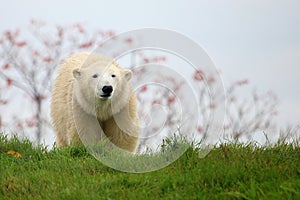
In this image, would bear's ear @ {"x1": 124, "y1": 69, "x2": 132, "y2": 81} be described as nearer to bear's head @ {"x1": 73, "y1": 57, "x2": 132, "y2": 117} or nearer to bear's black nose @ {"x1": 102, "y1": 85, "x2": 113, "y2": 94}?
bear's head @ {"x1": 73, "y1": 57, "x2": 132, "y2": 117}

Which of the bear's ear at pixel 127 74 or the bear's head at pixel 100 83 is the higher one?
the bear's ear at pixel 127 74

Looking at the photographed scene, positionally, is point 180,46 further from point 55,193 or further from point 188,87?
point 55,193

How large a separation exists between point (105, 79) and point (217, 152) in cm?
222

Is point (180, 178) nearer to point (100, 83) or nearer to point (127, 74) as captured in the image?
point (100, 83)

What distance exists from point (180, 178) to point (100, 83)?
270 cm

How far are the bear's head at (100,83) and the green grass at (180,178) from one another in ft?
4.58

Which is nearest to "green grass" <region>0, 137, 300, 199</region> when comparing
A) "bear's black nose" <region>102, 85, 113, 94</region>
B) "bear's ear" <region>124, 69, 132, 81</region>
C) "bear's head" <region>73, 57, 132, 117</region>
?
"bear's black nose" <region>102, 85, 113, 94</region>

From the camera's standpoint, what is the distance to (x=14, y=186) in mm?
5812

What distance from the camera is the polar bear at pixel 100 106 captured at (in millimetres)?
7891

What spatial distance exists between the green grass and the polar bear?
1408 mm

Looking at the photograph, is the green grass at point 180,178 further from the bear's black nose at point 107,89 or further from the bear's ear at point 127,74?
the bear's ear at point 127,74

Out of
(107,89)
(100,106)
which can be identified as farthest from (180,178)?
(100,106)

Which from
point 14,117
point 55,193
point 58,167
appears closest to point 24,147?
point 58,167

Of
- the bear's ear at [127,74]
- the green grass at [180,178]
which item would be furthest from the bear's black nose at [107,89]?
the green grass at [180,178]
